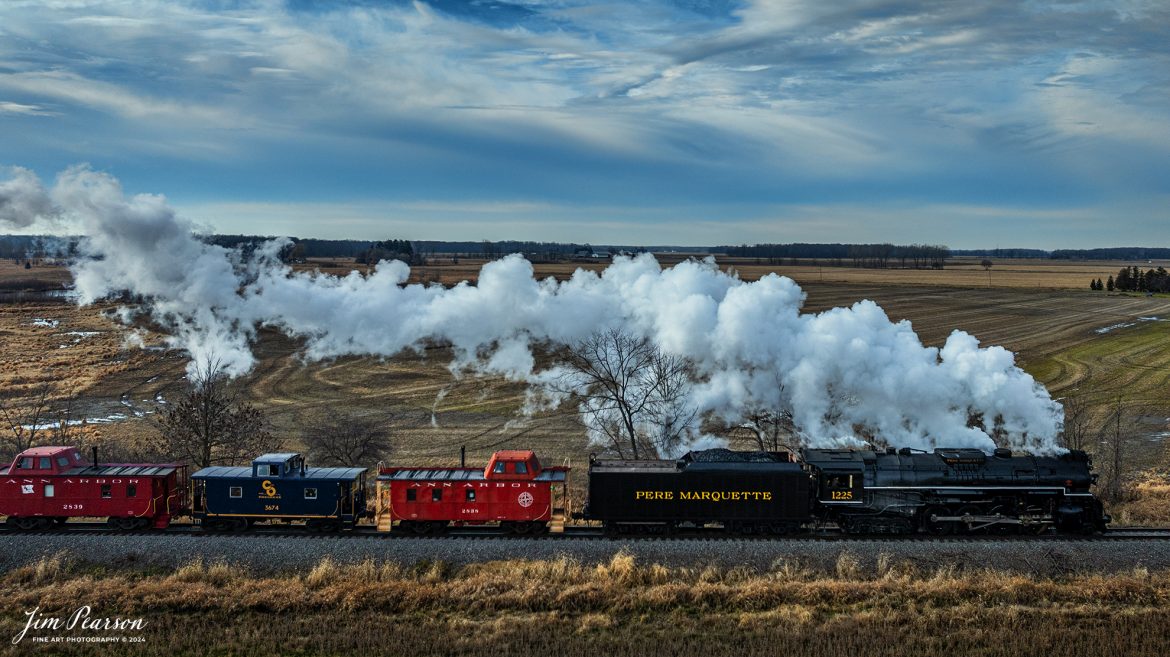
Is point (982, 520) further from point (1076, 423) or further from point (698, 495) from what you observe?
point (1076, 423)

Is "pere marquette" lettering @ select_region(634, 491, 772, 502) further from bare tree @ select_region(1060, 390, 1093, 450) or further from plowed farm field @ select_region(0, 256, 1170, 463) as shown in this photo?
bare tree @ select_region(1060, 390, 1093, 450)

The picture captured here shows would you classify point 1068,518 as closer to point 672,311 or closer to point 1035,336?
point 672,311

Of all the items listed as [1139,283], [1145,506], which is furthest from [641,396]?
[1139,283]

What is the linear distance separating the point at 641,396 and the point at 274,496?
79.5 ft

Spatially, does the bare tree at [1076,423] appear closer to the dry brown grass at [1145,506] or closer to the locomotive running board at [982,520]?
the dry brown grass at [1145,506]

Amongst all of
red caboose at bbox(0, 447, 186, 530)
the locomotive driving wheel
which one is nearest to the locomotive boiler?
the locomotive driving wheel

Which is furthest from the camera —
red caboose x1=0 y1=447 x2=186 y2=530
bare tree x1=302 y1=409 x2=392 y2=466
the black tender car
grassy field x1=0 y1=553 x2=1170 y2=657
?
bare tree x1=302 y1=409 x2=392 y2=466

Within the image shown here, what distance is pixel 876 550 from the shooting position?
2394 centimetres

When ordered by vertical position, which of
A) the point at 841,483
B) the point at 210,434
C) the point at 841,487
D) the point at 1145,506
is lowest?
the point at 1145,506

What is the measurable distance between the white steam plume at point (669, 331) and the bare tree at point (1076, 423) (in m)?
1.51

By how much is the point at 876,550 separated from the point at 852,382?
1550 centimetres

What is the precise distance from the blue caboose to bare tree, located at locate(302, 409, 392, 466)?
45.5ft

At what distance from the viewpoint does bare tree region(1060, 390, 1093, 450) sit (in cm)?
4167

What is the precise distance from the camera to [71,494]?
83.7ft
